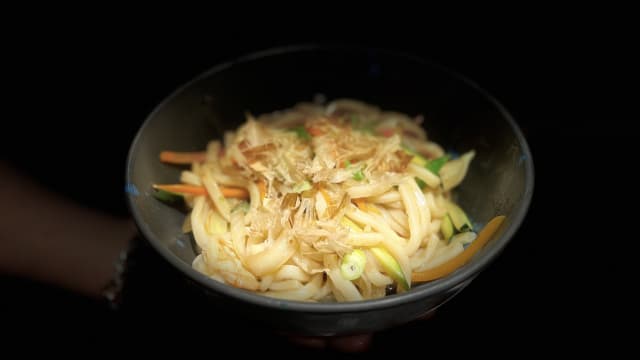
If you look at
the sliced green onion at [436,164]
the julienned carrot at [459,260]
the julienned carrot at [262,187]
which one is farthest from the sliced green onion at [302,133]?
the julienned carrot at [459,260]

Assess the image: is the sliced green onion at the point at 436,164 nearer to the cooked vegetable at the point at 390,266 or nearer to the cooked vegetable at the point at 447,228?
the cooked vegetable at the point at 447,228

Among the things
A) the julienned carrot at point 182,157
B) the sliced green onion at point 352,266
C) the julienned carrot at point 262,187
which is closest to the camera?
the sliced green onion at point 352,266

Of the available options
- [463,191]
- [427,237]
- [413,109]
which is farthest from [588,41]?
[427,237]

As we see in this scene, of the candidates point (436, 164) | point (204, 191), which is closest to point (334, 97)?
point (436, 164)

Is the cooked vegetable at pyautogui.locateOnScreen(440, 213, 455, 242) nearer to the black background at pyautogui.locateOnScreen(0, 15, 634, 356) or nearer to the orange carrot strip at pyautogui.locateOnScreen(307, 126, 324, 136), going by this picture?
the orange carrot strip at pyautogui.locateOnScreen(307, 126, 324, 136)

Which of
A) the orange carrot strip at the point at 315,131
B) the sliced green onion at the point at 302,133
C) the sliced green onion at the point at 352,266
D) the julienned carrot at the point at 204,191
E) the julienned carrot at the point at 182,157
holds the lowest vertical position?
the sliced green onion at the point at 352,266

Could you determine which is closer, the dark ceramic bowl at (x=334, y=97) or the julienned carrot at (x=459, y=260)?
the dark ceramic bowl at (x=334, y=97)

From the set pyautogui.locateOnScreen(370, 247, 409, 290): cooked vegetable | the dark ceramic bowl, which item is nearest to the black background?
the dark ceramic bowl

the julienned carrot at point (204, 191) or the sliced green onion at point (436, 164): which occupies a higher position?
the sliced green onion at point (436, 164)
